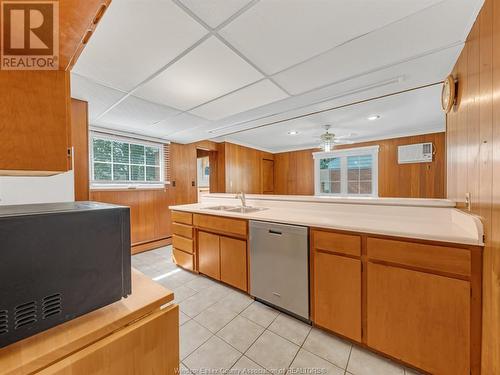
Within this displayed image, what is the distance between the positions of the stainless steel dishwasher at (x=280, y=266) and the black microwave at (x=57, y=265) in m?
1.33

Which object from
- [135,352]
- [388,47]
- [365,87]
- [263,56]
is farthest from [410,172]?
[135,352]

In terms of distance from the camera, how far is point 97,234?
66 cm

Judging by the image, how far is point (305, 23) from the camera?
1247 millimetres

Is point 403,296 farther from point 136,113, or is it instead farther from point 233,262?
point 136,113

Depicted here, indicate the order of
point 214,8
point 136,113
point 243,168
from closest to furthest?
point 214,8 → point 136,113 → point 243,168

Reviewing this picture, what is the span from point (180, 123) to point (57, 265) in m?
2.81

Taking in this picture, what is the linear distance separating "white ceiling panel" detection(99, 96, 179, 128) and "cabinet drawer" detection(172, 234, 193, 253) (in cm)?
170

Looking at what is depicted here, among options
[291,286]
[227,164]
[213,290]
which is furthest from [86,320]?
[227,164]

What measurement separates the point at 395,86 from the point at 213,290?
2.91 metres

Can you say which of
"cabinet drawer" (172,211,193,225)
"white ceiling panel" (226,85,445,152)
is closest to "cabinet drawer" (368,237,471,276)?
"white ceiling panel" (226,85,445,152)

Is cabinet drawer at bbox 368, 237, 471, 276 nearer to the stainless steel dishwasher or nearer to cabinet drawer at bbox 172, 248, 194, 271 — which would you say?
the stainless steel dishwasher

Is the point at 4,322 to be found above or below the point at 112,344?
above

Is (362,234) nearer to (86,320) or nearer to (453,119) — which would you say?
(453,119)

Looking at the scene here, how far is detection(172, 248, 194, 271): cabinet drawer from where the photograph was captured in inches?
→ 109
